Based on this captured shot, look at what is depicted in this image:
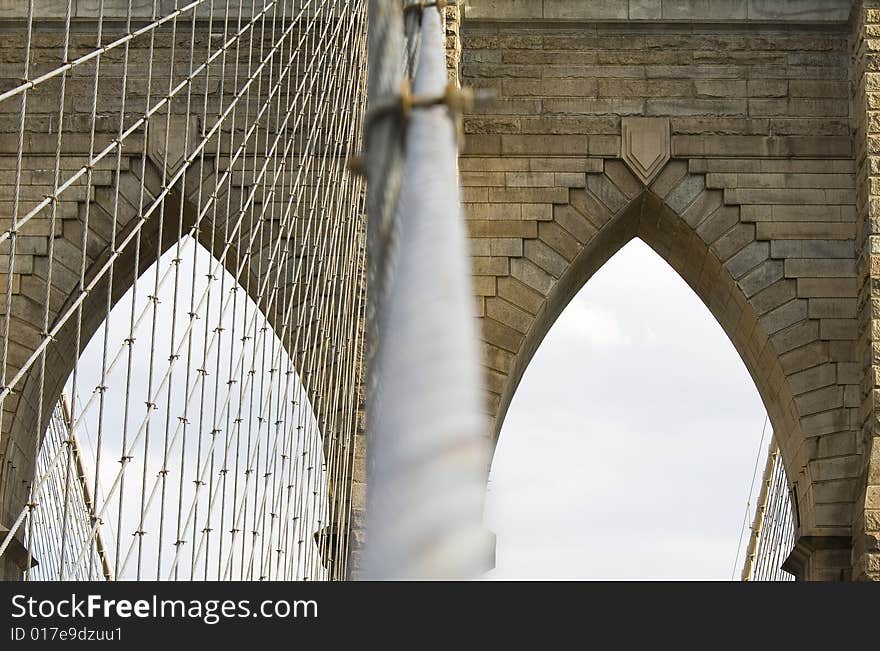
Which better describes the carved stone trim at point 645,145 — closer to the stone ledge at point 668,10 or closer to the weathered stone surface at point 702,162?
the weathered stone surface at point 702,162

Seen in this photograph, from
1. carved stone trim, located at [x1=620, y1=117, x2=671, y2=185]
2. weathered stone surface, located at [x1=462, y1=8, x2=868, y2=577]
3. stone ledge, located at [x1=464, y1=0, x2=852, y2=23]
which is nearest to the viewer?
weathered stone surface, located at [x1=462, y1=8, x2=868, y2=577]

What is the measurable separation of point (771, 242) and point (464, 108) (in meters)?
6.97

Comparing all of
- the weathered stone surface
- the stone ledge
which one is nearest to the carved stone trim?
the weathered stone surface

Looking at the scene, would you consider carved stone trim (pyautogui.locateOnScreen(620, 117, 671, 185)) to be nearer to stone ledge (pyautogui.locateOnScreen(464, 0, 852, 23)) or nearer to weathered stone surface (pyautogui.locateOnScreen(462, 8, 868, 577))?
weathered stone surface (pyautogui.locateOnScreen(462, 8, 868, 577))

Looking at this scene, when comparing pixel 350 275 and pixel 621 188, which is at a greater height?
pixel 621 188

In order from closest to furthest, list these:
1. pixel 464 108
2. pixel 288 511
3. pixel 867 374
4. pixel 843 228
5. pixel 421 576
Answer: pixel 421 576 → pixel 464 108 → pixel 288 511 → pixel 867 374 → pixel 843 228

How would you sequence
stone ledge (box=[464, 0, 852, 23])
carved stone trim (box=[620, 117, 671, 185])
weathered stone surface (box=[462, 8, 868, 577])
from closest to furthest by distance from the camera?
weathered stone surface (box=[462, 8, 868, 577]), carved stone trim (box=[620, 117, 671, 185]), stone ledge (box=[464, 0, 852, 23])

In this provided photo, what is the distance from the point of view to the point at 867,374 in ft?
25.0

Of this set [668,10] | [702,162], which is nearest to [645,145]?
[702,162]

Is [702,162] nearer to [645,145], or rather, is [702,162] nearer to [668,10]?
[645,145]

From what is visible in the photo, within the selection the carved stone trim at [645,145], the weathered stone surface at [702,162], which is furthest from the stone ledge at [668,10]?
the carved stone trim at [645,145]

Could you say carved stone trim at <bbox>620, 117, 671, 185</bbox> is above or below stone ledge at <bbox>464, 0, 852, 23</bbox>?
below
